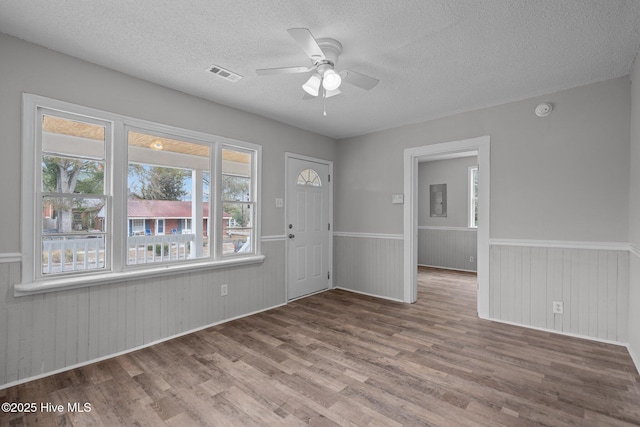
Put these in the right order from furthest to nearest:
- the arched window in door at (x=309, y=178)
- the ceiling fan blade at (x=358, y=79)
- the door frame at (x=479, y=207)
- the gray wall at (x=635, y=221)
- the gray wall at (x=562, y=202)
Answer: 1. the arched window in door at (x=309, y=178)
2. the door frame at (x=479, y=207)
3. the gray wall at (x=562, y=202)
4. the gray wall at (x=635, y=221)
5. the ceiling fan blade at (x=358, y=79)

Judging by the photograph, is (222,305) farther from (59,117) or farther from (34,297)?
(59,117)

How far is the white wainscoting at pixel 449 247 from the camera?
259 inches

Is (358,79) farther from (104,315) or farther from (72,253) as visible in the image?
(104,315)

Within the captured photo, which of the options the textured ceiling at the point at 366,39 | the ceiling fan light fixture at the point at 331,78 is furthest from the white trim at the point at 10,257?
the ceiling fan light fixture at the point at 331,78

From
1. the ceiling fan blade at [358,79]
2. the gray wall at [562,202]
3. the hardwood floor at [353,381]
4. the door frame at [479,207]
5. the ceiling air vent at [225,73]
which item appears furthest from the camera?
the door frame at [479,207]

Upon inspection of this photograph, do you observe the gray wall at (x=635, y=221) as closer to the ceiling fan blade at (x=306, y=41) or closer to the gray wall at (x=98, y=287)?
the ceiling fan blade at (x=306, y=41)

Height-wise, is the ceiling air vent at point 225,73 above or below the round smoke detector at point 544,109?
above

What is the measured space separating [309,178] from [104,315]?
10.1ft

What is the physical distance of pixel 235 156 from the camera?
3.83m

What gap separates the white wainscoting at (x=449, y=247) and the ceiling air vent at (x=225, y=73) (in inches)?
224

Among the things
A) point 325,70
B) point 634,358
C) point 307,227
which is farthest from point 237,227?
point 634,358

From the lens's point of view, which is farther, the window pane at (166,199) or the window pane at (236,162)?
the window pane at (236,162)

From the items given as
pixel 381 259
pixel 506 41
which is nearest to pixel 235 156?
pixel 381 259

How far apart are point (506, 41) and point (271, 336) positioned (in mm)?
3327
